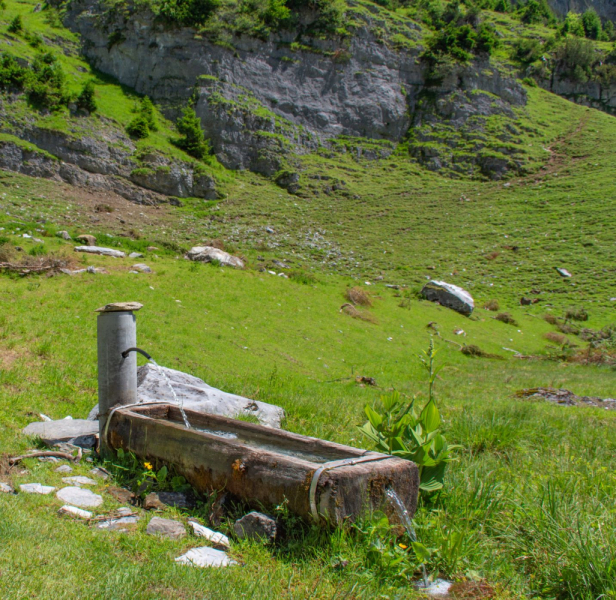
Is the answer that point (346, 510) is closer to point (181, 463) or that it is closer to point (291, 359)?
point (181, 463)

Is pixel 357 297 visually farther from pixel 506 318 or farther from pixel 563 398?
pixel 563 398

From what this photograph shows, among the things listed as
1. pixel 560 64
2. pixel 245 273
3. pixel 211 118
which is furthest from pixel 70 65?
pixel 560 64

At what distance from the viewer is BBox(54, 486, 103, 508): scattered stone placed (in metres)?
3.95

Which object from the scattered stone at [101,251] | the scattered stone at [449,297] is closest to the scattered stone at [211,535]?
the scattered stone at [101,251]

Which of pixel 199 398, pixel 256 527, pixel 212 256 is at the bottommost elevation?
pixel 212 256

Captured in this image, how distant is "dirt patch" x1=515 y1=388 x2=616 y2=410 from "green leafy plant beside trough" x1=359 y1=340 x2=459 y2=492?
815 centimetres

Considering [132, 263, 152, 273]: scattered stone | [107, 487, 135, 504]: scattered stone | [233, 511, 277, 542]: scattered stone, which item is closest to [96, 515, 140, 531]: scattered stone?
[107, 487, 135, 504]: scattered stone

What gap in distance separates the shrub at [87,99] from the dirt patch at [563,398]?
127 feet

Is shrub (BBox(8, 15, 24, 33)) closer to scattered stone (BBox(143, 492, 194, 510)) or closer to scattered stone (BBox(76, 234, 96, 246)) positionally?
scattered stone (BBox(76, 234, 96, 246))

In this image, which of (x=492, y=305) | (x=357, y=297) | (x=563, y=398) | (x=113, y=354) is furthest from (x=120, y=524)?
(x=492, y=305)

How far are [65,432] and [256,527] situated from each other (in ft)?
10.3

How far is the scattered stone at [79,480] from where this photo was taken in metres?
4.40

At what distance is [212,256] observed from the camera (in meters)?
21.1

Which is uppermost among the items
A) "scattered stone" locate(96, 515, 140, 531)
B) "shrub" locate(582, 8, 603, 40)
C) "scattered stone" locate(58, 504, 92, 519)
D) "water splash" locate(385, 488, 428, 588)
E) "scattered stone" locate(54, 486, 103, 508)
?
"shrub" locate(582, 8, 603, 40)
